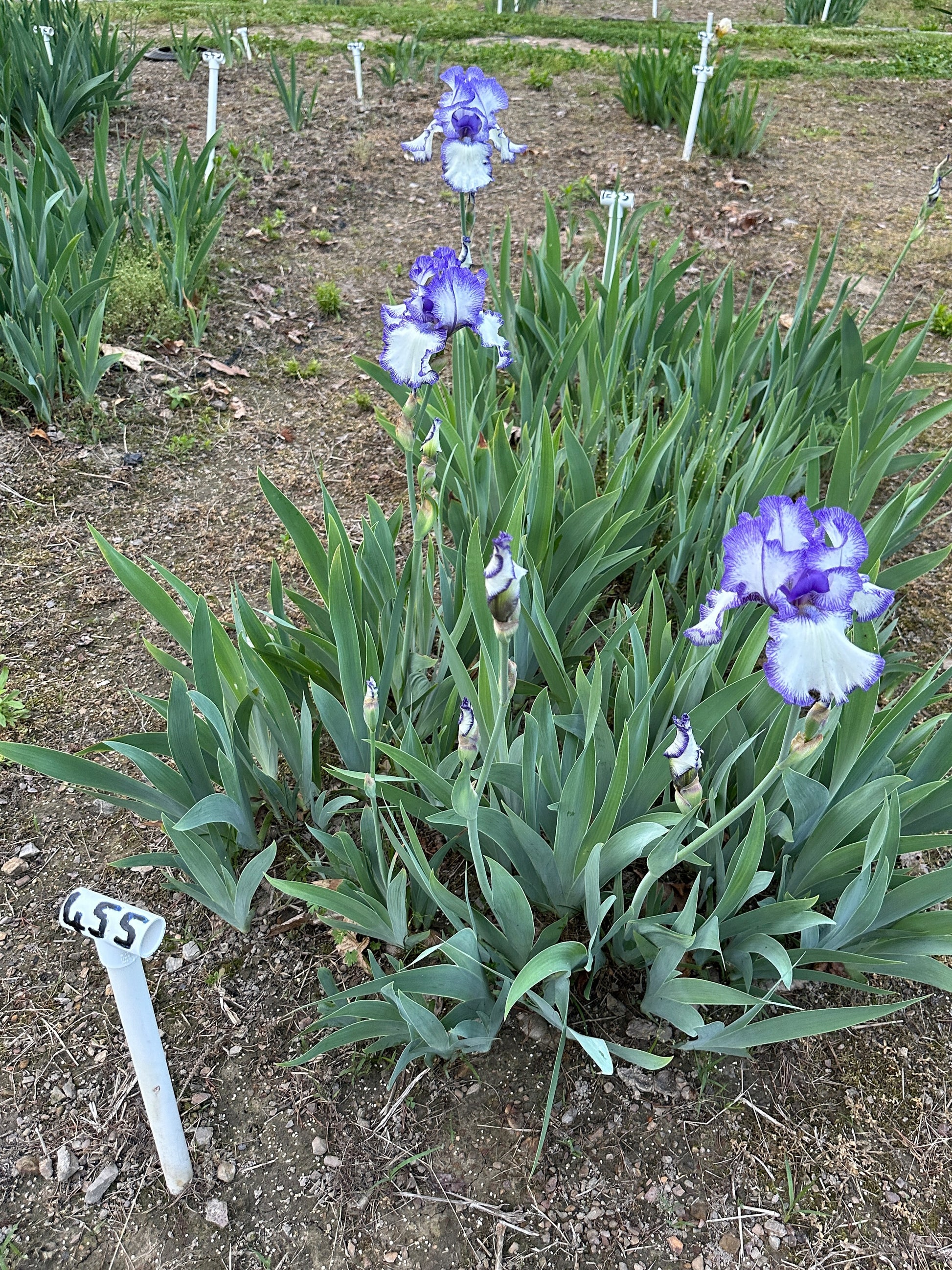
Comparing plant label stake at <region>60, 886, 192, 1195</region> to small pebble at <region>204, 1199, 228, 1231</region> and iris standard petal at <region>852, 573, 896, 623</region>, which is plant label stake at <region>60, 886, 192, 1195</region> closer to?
small pebble at <region>204, 1199, 228, 1231</region>

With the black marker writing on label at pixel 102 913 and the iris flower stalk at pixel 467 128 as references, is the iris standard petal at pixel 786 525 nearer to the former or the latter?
the black marker writing on label at pixel 102 913

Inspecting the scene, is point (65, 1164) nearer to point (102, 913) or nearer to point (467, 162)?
point (102, 913)

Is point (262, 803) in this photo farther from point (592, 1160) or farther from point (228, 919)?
point (592, 1160)

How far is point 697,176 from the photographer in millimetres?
4508

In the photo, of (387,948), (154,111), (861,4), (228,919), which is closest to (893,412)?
(387,948)

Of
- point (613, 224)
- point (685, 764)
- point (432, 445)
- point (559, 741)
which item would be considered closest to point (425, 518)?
point (432, 445)

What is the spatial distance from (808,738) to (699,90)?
3.91 m

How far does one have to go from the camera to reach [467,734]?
3.76 ft

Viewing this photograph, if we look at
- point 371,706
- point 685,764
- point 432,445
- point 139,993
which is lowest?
point 139,993

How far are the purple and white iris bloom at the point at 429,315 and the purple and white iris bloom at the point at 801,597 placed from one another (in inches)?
28.6

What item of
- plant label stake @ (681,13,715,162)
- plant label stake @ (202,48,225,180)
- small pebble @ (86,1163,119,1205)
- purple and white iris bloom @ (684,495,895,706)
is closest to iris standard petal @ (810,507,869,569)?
purple and white iris bloom @ (684,495,895,706)

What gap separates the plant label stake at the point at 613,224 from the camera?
2.41 metres

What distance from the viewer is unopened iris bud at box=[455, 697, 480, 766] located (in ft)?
3.71

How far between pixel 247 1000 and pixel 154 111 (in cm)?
504
